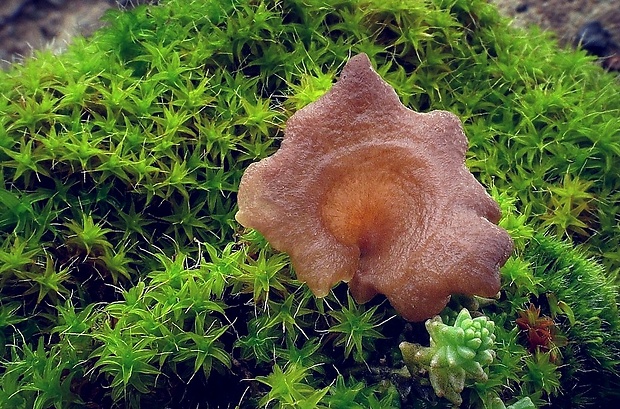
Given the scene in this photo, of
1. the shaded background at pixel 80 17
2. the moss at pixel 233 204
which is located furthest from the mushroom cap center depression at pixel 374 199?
the shaded background at pixel 80 17

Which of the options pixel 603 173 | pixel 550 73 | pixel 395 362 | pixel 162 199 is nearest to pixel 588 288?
pixel 603 173

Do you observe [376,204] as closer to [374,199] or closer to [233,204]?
[374,199]

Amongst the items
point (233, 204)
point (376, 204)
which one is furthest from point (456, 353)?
point (233, 204)

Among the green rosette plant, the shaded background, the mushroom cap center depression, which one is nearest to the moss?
the green rosette plant

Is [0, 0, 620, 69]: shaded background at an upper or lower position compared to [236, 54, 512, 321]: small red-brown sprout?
lower

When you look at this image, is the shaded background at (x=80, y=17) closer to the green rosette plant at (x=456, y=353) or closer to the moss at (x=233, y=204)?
the moss at (x=233, y=204)

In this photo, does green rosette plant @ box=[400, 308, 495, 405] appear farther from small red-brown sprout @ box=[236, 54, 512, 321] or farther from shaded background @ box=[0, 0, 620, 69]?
shaded background @ box=[0, 0, 620, 69]
